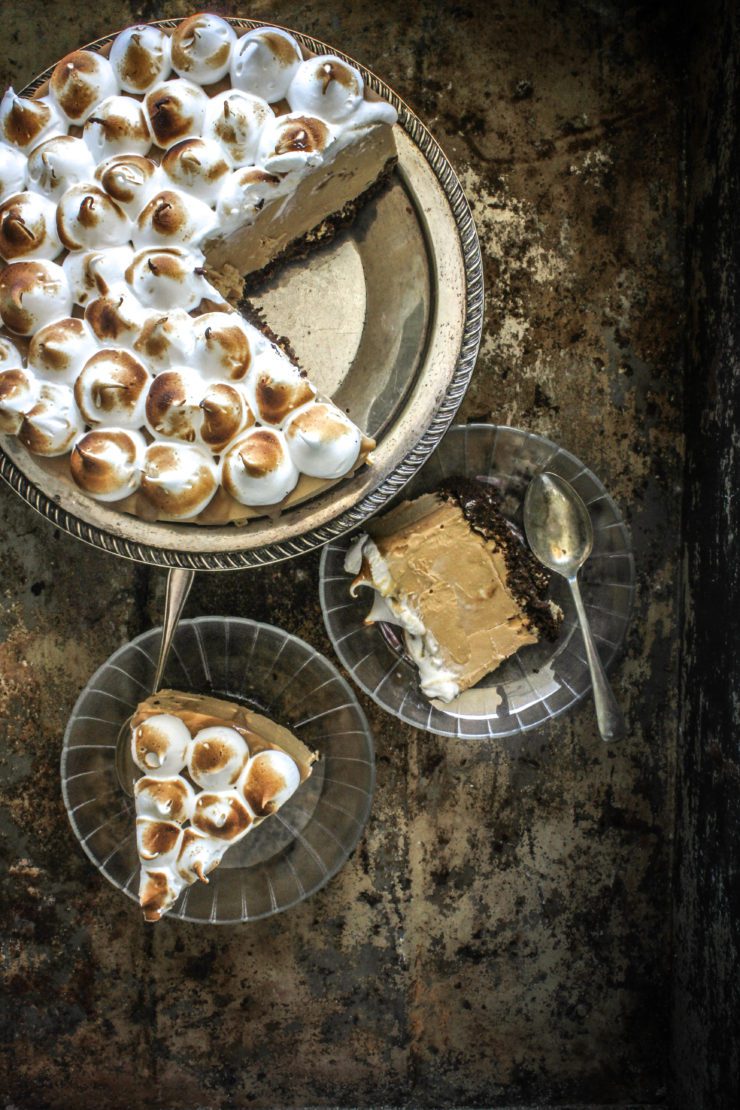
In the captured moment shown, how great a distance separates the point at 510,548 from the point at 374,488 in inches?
21.6

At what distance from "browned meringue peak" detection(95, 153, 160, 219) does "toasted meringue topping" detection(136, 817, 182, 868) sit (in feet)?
5.55

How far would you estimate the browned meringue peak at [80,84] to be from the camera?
2195 millimetres

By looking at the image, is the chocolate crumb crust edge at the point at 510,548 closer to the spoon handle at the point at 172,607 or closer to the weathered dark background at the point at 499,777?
the weathered dark background at the point at 499,777

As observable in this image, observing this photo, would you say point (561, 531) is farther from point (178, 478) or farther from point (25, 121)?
point (25, 121)

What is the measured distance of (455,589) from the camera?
260 centimetres

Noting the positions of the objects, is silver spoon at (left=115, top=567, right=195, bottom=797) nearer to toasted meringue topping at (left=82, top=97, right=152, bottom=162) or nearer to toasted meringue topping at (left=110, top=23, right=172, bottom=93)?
toasted meringue topping at (left=82, top=97, right=152, bottom=162)

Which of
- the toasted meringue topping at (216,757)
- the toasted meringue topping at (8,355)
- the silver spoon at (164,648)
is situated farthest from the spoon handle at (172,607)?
the toasted meringue topping at (8,355)

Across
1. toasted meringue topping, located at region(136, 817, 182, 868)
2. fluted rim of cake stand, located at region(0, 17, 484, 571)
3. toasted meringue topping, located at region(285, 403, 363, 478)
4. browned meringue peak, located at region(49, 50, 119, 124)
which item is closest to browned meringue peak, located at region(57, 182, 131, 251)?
browned meringue peak, located at region(49, 50, 119, 124)

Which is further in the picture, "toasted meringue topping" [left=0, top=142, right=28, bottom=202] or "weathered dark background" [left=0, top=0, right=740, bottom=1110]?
"weathered dark background" [left=0, top=0, right=740, bottom=1110]

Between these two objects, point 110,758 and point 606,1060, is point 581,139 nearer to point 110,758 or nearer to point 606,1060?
point 110,758

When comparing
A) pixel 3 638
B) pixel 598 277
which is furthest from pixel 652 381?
pixel 3 638

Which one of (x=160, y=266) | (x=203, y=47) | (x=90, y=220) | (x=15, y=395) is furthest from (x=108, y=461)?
(x=203, y=47)

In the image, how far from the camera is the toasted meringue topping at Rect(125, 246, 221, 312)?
2.15 meters

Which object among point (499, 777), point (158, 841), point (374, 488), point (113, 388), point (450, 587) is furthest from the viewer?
point (499, 777)
